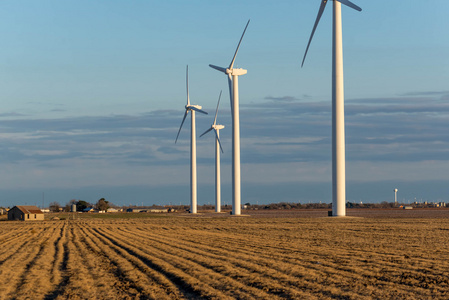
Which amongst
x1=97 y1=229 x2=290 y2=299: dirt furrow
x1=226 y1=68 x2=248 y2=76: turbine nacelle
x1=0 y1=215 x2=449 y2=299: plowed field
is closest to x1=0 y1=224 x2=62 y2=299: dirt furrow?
x1=0 y1=215 x2=449 y2=299: plowed field

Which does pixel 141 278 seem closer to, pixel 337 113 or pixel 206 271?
pixel 206 271

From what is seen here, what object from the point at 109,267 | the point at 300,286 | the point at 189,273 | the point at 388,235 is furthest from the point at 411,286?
the point at 388,235

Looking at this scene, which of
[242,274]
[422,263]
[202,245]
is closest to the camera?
[242,274]

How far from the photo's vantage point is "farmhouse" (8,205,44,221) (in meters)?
133

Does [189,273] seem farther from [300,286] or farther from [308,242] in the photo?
[308,242]

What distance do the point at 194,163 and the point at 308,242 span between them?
99.5 meters

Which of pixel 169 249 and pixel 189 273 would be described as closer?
pixel 189 273

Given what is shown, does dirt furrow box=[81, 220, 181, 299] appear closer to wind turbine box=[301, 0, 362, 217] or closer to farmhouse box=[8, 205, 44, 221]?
wind turbine box=[301, 0, 362, 217]

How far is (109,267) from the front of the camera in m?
28.8

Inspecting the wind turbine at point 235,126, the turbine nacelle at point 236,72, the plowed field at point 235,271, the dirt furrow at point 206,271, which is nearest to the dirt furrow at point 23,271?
the plowed field at point 235,271

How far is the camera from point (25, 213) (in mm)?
132250

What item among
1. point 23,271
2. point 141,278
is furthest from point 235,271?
point 23,271

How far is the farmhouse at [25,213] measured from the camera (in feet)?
436

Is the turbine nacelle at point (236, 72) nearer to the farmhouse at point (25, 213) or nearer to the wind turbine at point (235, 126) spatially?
the wind turbine at point (235, 126)
